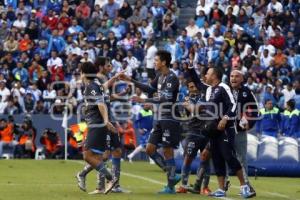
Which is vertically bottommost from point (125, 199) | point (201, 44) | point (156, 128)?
point (125, 199)

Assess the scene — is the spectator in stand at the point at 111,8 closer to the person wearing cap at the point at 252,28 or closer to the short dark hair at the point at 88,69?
the person wearing cap at the point at 252,28

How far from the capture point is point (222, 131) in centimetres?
1630

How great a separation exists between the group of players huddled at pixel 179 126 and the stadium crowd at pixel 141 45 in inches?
438

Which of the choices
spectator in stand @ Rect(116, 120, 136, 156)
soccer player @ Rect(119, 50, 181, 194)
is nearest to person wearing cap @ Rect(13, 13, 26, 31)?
spectator in stand @ Rect(116, 120, 136, 156)

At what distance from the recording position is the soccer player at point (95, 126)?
16.1 meters

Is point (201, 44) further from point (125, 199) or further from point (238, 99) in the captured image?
point (125, 199)

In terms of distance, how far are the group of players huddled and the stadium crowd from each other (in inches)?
438

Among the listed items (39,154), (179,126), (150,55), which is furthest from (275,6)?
(179,126)

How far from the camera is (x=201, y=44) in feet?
106

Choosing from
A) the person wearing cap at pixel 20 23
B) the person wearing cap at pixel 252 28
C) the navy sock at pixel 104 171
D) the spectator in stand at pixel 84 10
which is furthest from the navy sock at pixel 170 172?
the spectator in stand at pixel 84 10

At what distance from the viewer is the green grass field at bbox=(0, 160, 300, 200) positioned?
637 inches

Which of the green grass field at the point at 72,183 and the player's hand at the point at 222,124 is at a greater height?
the player's hand at the point at 222,124

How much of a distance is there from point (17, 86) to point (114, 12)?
5.91m

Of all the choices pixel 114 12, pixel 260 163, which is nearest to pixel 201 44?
pixel 114 12
